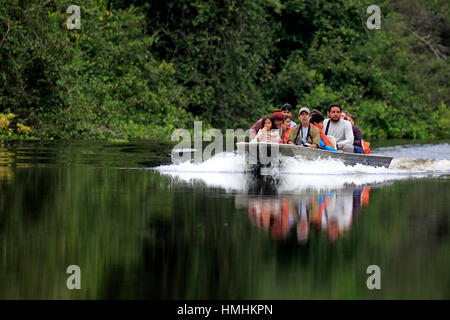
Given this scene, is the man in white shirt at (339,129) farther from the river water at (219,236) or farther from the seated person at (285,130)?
the river water at (219,236)

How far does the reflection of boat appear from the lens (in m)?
18.5

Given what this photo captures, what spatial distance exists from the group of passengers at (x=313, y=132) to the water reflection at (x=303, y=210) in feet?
12.8

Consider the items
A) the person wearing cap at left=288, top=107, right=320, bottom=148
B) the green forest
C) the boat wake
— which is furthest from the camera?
the green forest

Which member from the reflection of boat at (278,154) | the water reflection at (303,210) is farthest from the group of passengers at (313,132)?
the water reflection at (303,210)

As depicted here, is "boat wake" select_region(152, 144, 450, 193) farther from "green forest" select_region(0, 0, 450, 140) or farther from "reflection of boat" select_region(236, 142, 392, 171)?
"green forest" select_region(0, 0, 450, 140)

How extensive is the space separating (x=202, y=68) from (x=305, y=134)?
20.0 metres

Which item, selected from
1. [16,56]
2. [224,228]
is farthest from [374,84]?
[224,228]

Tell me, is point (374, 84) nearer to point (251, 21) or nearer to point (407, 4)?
point (251, 21)

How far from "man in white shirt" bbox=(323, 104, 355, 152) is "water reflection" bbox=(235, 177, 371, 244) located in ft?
15.5

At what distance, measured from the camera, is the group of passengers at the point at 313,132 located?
19.4 metres

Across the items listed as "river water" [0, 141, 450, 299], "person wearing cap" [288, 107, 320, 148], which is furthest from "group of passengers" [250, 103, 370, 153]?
"river water" [0, 141, 450, 299]

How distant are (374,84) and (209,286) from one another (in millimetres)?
37067

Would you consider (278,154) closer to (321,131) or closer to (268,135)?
(268,135)
